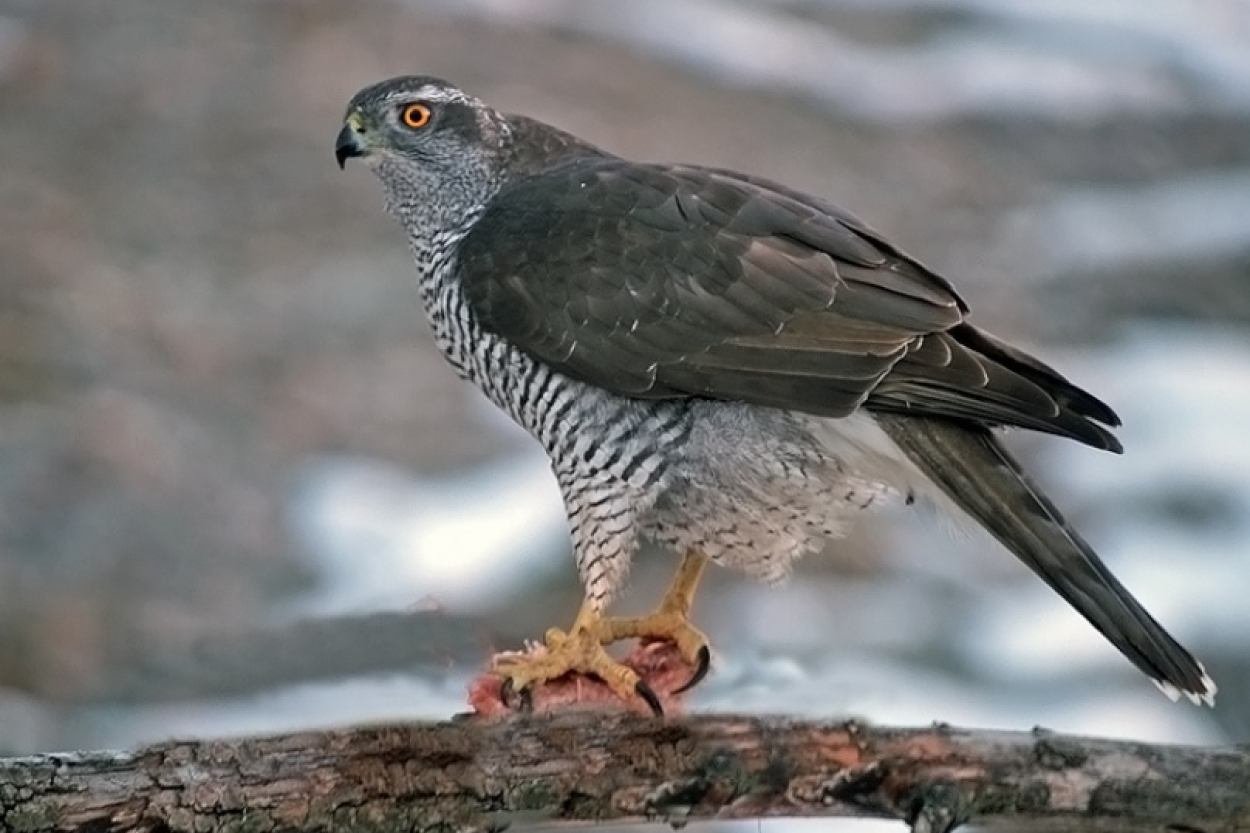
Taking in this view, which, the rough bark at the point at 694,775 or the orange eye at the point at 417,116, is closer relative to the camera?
the rough bark at the point at 694,775

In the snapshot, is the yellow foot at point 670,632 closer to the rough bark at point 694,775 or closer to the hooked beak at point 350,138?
the rough bark at point 694,775

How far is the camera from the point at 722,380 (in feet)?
10.8

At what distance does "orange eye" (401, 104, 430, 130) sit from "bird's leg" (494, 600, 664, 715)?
1.08 meters

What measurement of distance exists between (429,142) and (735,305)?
844 mm

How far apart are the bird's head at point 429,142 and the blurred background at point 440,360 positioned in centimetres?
119

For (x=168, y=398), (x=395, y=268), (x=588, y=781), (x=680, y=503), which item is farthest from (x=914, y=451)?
(x=395, y=268)

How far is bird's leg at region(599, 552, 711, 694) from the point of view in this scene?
12.0 feet

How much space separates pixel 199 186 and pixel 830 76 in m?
3.11

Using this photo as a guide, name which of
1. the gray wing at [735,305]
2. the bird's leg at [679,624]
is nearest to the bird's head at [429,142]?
the gray wing at [735,305]

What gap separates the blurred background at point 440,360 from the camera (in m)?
6.08

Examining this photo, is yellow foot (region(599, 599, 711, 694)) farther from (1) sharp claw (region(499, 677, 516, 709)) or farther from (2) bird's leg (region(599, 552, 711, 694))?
(1) sharp claw (region(499, 677, 516, 709))

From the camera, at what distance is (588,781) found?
9.82ft

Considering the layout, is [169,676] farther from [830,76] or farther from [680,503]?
[830,76]

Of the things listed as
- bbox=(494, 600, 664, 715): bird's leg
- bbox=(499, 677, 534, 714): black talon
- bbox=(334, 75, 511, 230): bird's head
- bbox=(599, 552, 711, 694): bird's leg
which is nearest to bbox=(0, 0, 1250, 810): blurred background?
bbox=(599, 552, 711, 694): bird's leg
